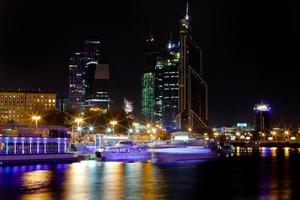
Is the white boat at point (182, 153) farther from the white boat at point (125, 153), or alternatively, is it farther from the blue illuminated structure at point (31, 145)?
the blue illuminated structure at point (31, 145)

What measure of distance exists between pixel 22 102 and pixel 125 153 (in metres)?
119

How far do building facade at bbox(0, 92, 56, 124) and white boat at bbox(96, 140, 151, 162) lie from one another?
10771cm

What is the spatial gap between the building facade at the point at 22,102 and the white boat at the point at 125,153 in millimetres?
107712

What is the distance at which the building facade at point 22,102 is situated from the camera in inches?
7283

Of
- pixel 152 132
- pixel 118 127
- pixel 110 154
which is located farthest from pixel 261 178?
pixel 152 132

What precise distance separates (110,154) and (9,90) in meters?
127

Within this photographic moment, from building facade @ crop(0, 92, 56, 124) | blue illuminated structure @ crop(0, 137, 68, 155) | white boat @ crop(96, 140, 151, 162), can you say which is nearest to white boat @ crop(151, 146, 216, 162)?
white boat @ crop(96, 140, 151, 162)

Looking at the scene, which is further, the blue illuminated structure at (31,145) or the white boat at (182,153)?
the white boat at (182,153)

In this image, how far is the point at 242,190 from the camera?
145ft

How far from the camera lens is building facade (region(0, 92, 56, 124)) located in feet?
607

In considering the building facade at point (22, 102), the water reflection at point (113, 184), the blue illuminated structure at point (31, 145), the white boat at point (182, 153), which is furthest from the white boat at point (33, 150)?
the building facade at point (22, 102)

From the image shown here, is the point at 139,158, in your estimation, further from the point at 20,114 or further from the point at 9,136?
the point at 20,114

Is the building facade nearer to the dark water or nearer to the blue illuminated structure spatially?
the blue illuminated structure

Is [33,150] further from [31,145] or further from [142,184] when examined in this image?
[142,184]
